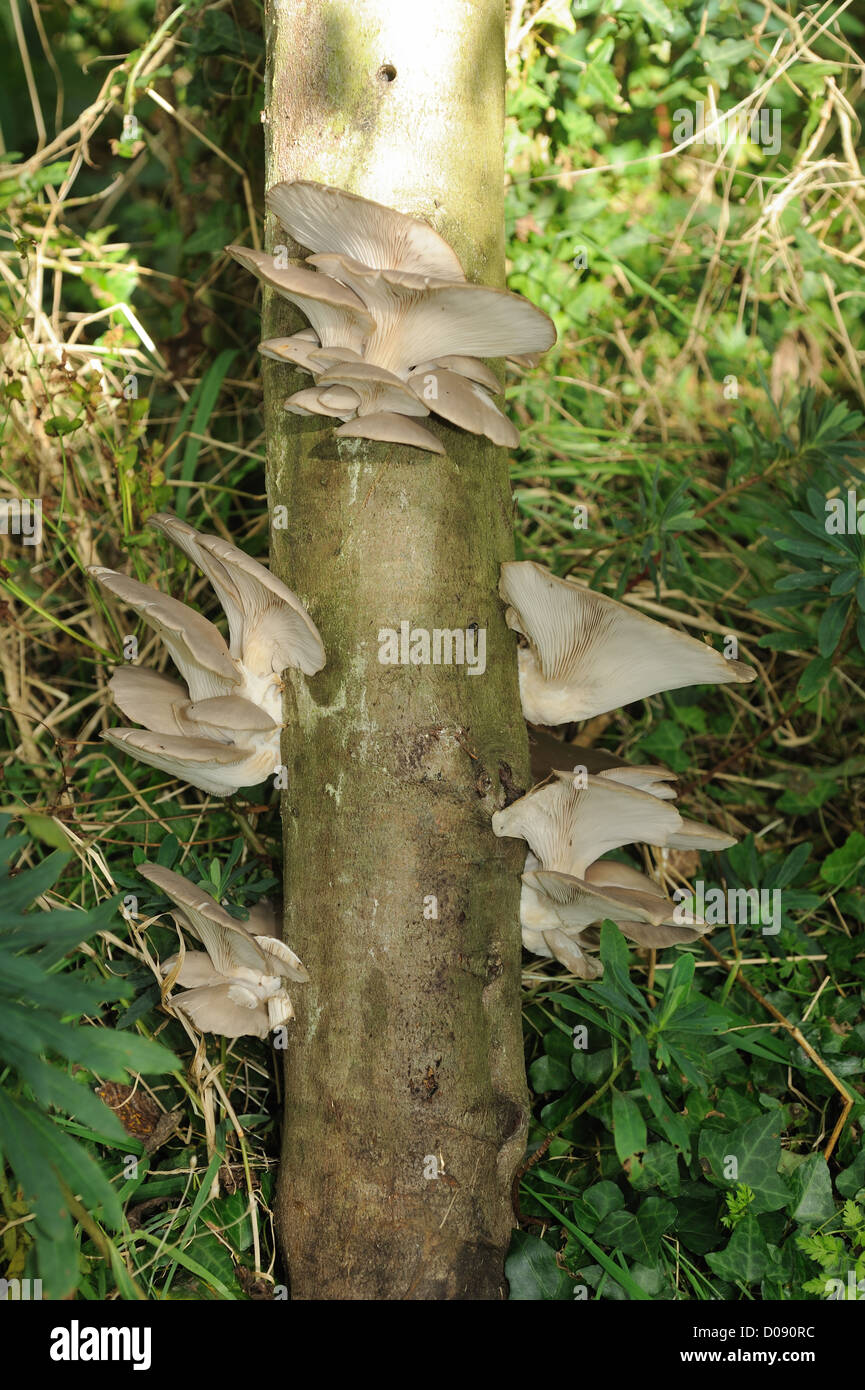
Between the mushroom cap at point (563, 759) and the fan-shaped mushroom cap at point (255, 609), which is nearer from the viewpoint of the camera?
the fan-shaped mushroom cap at point (255, 609)

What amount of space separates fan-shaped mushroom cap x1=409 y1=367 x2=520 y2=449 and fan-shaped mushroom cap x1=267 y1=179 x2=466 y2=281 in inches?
8.3

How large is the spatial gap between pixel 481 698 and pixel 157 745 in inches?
29.1

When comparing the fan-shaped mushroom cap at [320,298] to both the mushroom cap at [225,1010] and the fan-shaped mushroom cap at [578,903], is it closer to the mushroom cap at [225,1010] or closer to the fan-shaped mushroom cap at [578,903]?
the fan-shaped mushroom cap at [578,903]

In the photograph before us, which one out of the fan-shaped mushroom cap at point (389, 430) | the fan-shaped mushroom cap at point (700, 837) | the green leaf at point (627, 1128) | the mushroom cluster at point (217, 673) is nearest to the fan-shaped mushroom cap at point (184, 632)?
the mushroom cluster at point (217, 673)

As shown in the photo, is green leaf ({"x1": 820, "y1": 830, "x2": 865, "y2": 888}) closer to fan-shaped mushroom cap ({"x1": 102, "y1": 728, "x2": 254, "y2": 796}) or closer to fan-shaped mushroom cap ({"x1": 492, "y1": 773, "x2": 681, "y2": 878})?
fan-shaped mushroom cap ({"x1": 492, "y1": 773, "x2": 681, "y2": 878})

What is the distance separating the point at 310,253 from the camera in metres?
2.32

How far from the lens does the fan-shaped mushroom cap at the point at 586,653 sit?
222 cm

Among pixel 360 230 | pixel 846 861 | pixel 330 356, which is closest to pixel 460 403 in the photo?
pixel 330 356

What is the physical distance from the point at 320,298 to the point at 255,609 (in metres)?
0.69

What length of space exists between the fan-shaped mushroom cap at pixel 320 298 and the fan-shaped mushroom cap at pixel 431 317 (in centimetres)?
2

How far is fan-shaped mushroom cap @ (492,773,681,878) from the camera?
7.45ft

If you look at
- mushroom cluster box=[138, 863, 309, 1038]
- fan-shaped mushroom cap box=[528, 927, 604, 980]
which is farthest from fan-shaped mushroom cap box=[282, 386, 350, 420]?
fan-shaped mushroom cap box=[528, 927, 604, 980]

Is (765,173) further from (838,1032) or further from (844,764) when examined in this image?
(838,1032)
